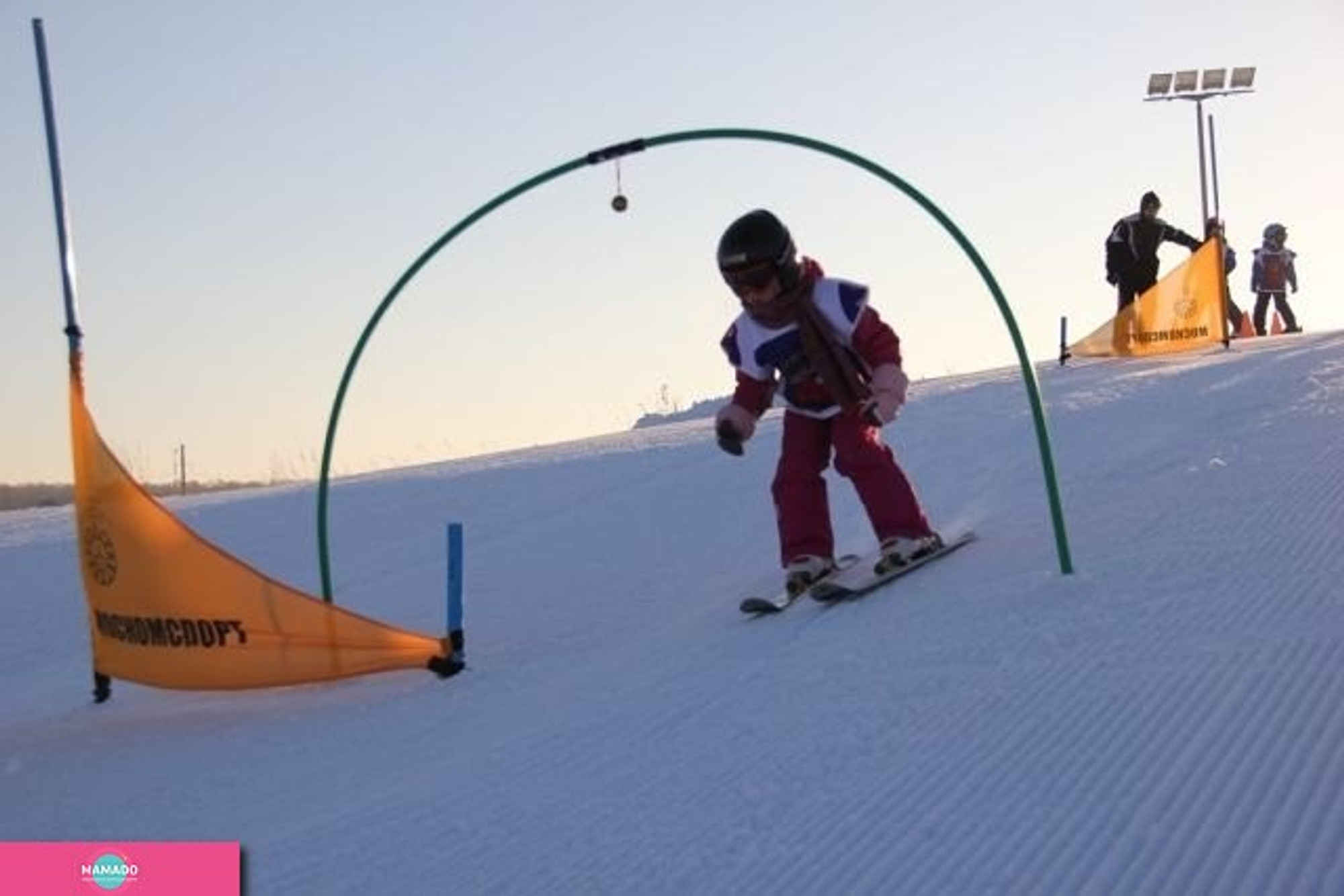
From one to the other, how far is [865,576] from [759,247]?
52.5 inches

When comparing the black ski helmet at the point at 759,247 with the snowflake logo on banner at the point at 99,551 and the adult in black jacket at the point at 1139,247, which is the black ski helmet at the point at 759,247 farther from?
the adult in black jacket at the point at 1139,247

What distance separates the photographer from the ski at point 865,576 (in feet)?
19.3

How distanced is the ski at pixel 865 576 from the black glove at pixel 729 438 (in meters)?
0.61

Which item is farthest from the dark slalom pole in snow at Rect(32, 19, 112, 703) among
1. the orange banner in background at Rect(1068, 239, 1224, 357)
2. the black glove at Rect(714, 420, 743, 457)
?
the orange banner in background at Rect(1068, 239, 1224, 357)

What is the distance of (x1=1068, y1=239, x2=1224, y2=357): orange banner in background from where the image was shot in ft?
47.2

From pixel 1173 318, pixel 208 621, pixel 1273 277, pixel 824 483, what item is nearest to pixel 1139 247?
pixel 1173 318

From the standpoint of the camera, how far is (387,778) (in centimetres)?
478

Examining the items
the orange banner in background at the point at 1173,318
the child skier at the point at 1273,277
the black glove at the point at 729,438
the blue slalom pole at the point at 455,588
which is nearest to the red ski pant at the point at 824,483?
the black glove at the point at 729,438

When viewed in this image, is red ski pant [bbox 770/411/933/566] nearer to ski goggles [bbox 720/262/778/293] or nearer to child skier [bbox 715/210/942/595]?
child skier [bbox 715/210/942/595]

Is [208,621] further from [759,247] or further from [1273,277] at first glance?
[1273,277]

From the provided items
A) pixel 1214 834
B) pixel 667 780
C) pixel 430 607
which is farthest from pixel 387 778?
pixel 430 607

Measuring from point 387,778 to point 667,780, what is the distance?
1.05 metres

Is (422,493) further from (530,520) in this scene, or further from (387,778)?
(387,778)

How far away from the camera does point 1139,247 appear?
15547 millimetres
